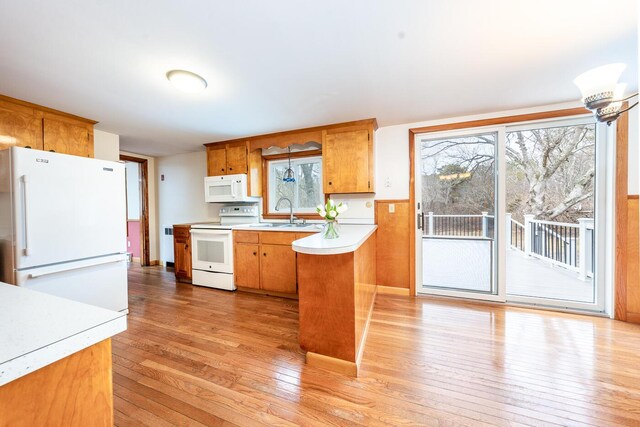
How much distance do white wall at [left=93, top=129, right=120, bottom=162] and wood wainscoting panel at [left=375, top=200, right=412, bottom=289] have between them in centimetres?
351

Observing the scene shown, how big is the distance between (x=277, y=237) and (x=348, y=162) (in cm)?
125

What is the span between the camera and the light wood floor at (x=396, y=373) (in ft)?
4.36

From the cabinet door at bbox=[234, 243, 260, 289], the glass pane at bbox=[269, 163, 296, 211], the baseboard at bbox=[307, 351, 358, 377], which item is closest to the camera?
the baseboard at bbox=[307, 351, 358, 377]

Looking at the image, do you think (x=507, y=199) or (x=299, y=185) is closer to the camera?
(x=507, y=199)

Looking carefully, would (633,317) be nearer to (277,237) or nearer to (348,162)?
(348,162)

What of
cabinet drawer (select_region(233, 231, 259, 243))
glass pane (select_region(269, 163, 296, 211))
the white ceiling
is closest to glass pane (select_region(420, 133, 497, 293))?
the white ceiling

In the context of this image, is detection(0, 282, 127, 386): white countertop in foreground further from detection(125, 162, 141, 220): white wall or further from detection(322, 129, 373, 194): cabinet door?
detection(125, 162, 141, 220): white wall

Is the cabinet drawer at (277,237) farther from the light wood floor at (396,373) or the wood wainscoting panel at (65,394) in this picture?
the wood wainscoting panel at (65,394)

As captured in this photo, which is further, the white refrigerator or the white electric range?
the white electric range

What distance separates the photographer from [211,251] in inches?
135

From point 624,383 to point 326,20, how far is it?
9.09 ft

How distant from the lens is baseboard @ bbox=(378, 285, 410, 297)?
3.08 meters

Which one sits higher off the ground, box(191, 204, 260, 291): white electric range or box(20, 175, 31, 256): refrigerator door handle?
box(20, 175, 31, 256): refrigerator door handle

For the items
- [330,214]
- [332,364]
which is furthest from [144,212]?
[332,364]
